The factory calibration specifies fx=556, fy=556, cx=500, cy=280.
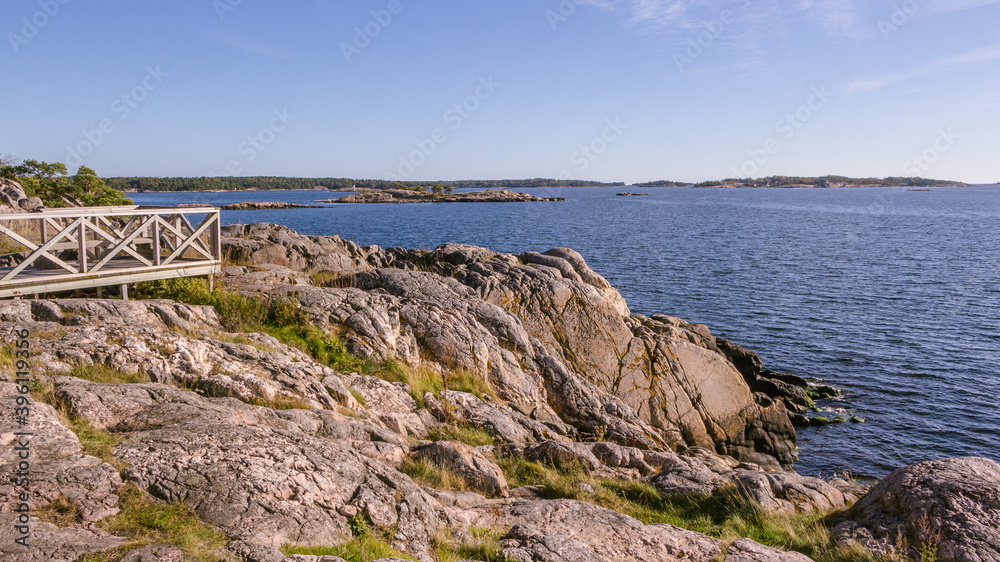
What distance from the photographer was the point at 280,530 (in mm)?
5258

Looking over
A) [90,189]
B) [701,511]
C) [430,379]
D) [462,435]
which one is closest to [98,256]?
[430,379]

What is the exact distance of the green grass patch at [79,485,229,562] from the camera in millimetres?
4502

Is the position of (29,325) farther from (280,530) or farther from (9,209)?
(9,209)

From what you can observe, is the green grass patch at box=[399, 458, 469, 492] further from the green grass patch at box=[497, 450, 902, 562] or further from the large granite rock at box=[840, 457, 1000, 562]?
the large granite rock at box=[840, 457, 1000, 562]

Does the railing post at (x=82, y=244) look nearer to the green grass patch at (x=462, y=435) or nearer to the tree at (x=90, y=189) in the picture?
the green grass patch at (x=462, y=435)

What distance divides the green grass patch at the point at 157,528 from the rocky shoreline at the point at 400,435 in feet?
0.20

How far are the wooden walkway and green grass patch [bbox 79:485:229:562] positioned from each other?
7.78m

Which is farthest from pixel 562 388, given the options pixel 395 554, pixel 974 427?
pixel 974 427

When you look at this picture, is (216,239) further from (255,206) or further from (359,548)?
(255,206)

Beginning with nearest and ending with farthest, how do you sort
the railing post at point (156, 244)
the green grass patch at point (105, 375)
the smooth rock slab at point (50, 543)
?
the smooth rock slab at point (50, 543) < the green grass patch at point (105, 375) < the railing post at point (156, 244)

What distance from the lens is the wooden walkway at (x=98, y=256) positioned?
1066 cm

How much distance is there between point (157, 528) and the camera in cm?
488

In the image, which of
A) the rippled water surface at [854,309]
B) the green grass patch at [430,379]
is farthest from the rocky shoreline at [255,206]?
the green grass patch at [430,379]

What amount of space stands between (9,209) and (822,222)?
4217 inches
